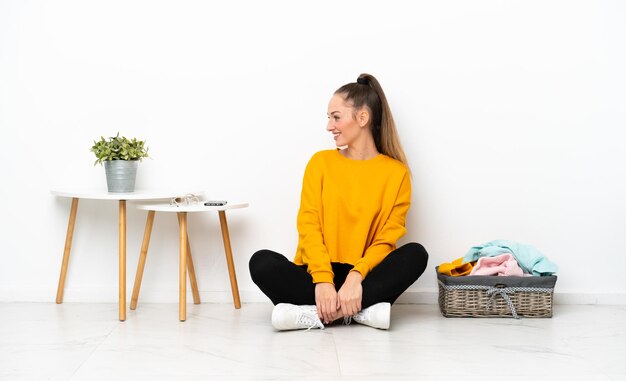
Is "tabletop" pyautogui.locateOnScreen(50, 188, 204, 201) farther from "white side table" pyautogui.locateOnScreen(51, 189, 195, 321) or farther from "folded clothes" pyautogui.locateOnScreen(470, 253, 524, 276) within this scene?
"folded clothes" pyautogui.locateOnScreen(470, 253, 524, 276)

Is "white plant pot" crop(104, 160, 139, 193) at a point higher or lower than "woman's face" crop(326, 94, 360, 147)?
lower

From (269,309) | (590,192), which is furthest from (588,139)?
(269,309)

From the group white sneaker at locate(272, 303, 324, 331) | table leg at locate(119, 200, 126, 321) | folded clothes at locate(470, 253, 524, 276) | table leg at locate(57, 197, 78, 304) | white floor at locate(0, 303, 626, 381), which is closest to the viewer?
white floor at locate(0, 303, 626, 381)

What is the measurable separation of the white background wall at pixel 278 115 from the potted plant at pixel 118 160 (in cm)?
20

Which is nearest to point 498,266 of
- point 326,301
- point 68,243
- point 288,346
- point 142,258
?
point 326,301

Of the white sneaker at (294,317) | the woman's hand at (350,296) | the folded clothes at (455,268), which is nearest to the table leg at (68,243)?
the white sneaker at (294,317)

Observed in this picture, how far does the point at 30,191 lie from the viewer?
2.66 metres

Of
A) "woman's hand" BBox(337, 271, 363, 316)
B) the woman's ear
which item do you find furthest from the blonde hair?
"woman's hand" BBox(337, 271, 363, 316)

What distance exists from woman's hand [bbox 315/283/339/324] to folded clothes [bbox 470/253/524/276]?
0.52 metres

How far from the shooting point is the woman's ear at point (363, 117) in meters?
2.48

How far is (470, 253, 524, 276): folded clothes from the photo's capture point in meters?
2.45

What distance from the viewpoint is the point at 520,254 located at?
8.27 ft

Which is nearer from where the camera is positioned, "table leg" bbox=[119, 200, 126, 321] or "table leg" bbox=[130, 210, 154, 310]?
"table leg" bbox=[119, 200, 126, 321]

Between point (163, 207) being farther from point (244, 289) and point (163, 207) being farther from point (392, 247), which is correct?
point (392, 247)
